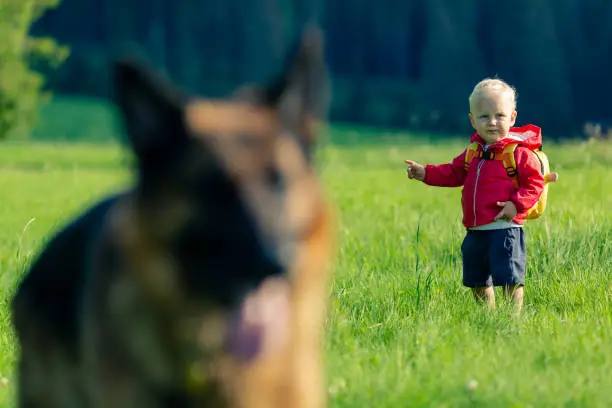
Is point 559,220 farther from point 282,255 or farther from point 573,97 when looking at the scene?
point 573,97

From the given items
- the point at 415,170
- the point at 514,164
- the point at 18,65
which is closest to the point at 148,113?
the point at 415,170

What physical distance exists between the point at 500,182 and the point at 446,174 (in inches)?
17.6

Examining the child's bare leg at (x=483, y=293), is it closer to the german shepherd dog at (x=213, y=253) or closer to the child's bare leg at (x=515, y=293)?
the child's bare leg at (x=515, y=293)

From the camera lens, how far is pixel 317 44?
2.82m

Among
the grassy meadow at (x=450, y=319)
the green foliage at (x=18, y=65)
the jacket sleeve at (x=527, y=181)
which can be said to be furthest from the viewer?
the green foliage at (x=18, y=65)

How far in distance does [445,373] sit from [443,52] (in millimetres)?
→ 40469

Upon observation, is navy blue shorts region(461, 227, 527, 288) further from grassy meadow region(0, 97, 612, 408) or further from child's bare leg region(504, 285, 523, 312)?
grassy meadow region(0, 97, 612, 408)

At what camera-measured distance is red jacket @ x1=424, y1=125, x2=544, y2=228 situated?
597 cm

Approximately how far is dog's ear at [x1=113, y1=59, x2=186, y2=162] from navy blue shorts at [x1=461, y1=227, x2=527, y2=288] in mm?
3892

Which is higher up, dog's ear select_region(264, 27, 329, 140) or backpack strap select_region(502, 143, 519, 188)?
dog's ear select_region(264, 27, 329, 140)

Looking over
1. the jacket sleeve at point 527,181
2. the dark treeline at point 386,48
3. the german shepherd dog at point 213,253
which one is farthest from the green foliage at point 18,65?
the german shepherd dog at point 213,253

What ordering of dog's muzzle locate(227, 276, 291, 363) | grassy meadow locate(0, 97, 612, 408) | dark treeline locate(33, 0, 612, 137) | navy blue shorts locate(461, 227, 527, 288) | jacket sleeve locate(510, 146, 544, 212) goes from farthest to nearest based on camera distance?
dark treeline locate(33, 0, 612, 137) → navy blue shorts locate(461, 227, 527, 288) → jacket sleeve locate(510, 146, 544, 212) → grassy meadow locate(0, 97, 612, 408) → dog's muzzle locate(227, 276, 291, 363)

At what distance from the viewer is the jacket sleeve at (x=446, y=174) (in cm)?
628

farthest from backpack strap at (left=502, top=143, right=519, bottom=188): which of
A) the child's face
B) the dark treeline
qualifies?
the dark treeline
